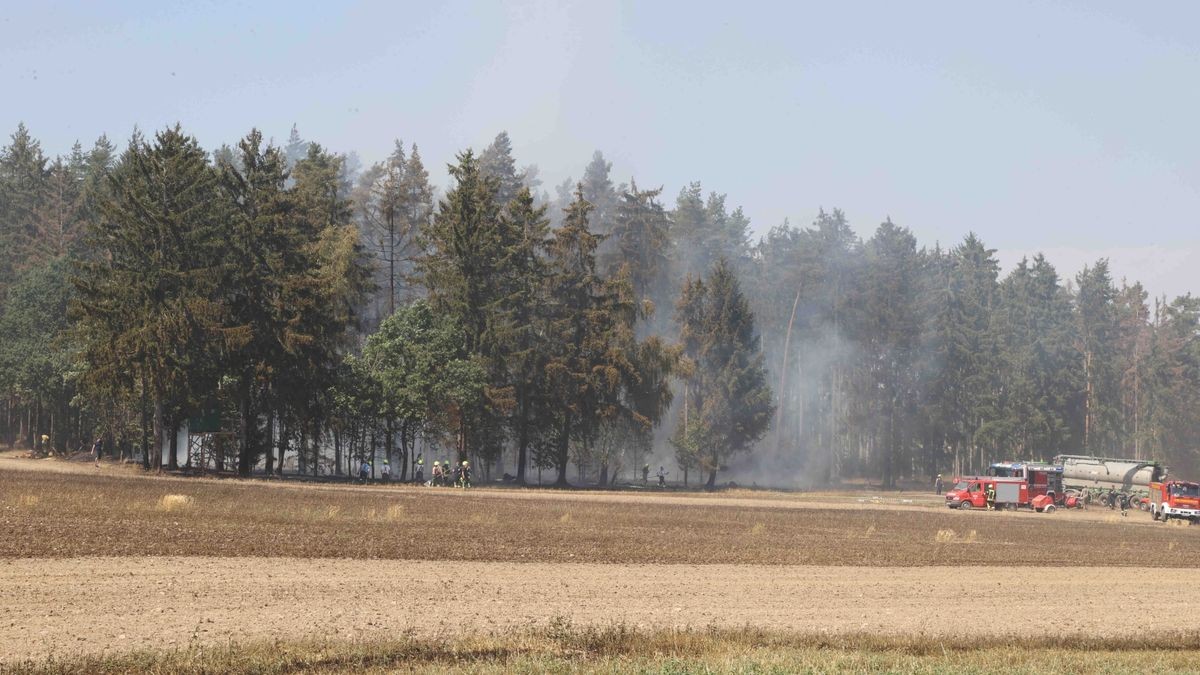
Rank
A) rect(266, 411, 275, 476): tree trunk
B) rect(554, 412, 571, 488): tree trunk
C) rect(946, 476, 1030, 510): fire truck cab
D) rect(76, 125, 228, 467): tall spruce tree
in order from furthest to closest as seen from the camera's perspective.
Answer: rect(554, 412, 571, 488): tree trunk, rect(266, 411, 275, 476): tree trunk, rect(946, 476, 1030, 510): fire truck cab, rect(76, 125, 228, 467): tall spruce tree

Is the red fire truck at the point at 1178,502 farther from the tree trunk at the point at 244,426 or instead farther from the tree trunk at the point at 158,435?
the tree trunk at the point at 158,435

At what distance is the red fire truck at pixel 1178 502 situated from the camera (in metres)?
68.7

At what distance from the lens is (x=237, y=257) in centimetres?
7238

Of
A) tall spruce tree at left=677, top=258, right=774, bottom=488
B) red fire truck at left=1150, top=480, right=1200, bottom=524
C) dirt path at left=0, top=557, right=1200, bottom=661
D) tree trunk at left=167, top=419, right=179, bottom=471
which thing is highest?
tall spruce tree at left=677, top=258, right=774, bottom=488

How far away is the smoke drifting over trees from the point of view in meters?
70.7

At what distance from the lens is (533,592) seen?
24172 millimetres

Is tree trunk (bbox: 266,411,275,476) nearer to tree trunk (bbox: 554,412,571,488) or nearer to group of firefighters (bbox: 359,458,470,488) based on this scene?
group of firefighters (bbox: 359,458,470,488)

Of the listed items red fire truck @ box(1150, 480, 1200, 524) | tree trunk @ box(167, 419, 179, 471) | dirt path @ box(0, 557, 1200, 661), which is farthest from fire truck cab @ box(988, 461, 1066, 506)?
tree trunk @ box(167, 419, 179, 471)

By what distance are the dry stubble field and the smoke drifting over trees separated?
87.3ft

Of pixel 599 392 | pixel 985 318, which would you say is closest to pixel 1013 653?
pixel 599 392

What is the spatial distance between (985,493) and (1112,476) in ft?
61.4

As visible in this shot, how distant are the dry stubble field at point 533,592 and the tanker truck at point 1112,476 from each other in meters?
42.3

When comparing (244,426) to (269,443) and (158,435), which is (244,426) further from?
(158,435)

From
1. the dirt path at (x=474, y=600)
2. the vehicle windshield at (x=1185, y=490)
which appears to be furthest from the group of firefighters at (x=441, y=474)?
the dirt path at (x=474, y=600)
